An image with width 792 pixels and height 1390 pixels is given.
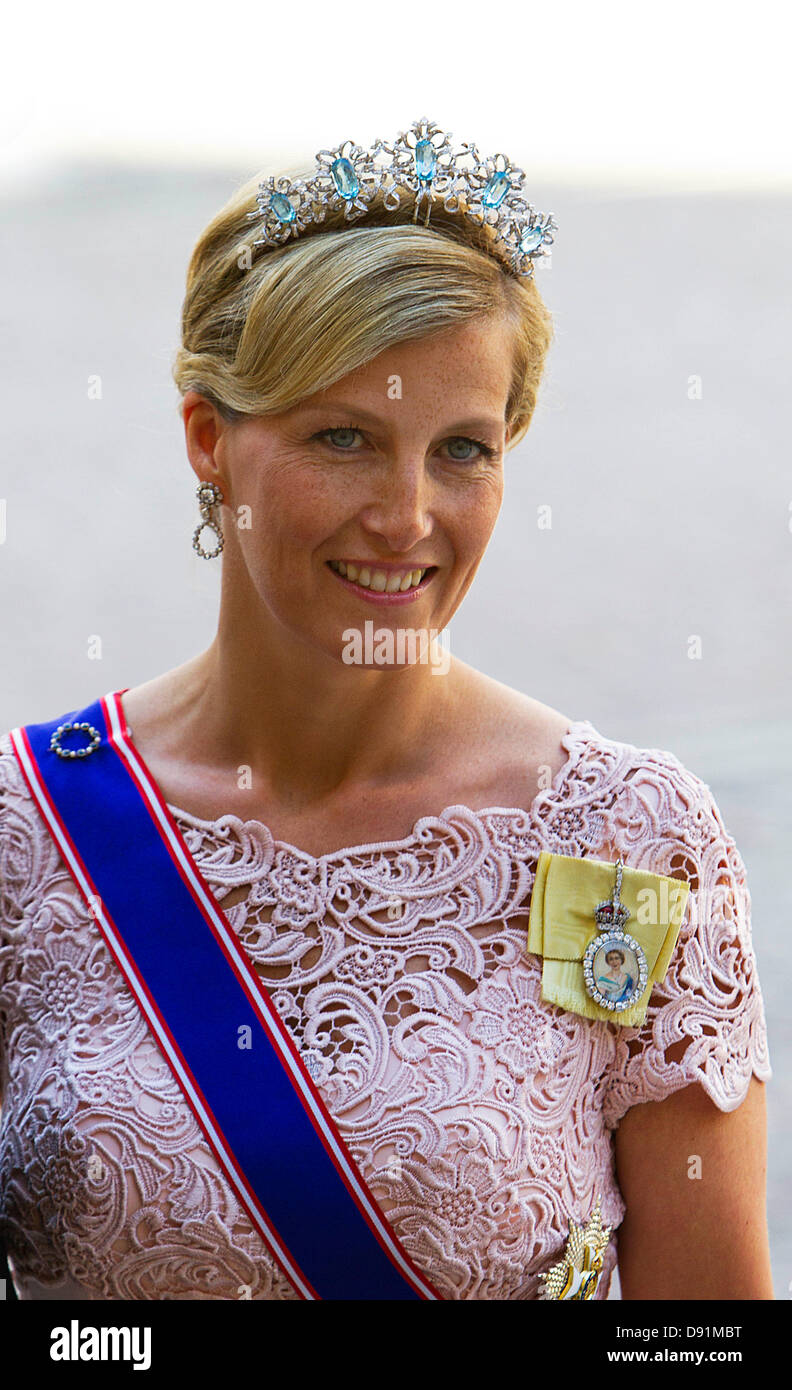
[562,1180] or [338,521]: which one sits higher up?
[338,521]

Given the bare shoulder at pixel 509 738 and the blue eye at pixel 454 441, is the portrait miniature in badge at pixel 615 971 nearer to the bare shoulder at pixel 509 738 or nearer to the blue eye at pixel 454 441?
the bare shoulder at pixel 509 738

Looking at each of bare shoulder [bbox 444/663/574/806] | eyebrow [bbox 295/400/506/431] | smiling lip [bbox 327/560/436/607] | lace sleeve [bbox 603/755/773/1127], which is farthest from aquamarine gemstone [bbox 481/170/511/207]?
lace sleeve [bbox 603/755/773/1127]

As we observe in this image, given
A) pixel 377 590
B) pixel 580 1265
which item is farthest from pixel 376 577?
pixel 580 1265

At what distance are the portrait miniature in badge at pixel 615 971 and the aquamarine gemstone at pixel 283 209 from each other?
0.78 metres

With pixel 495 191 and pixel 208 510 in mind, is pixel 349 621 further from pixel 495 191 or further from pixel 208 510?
pixel 495 191

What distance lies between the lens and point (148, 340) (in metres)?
7.23

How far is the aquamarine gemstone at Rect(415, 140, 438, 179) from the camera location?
1791mm

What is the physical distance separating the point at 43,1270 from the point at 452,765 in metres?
0.66

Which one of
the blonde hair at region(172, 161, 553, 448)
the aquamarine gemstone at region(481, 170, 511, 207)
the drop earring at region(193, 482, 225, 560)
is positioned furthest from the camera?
the drop earring at region(193, 482, 225, 560)

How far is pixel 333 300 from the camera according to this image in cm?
172

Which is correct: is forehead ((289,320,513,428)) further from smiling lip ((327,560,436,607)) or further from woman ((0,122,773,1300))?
smiling lip ((327,560,436,607))

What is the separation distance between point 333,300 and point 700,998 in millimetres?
773
